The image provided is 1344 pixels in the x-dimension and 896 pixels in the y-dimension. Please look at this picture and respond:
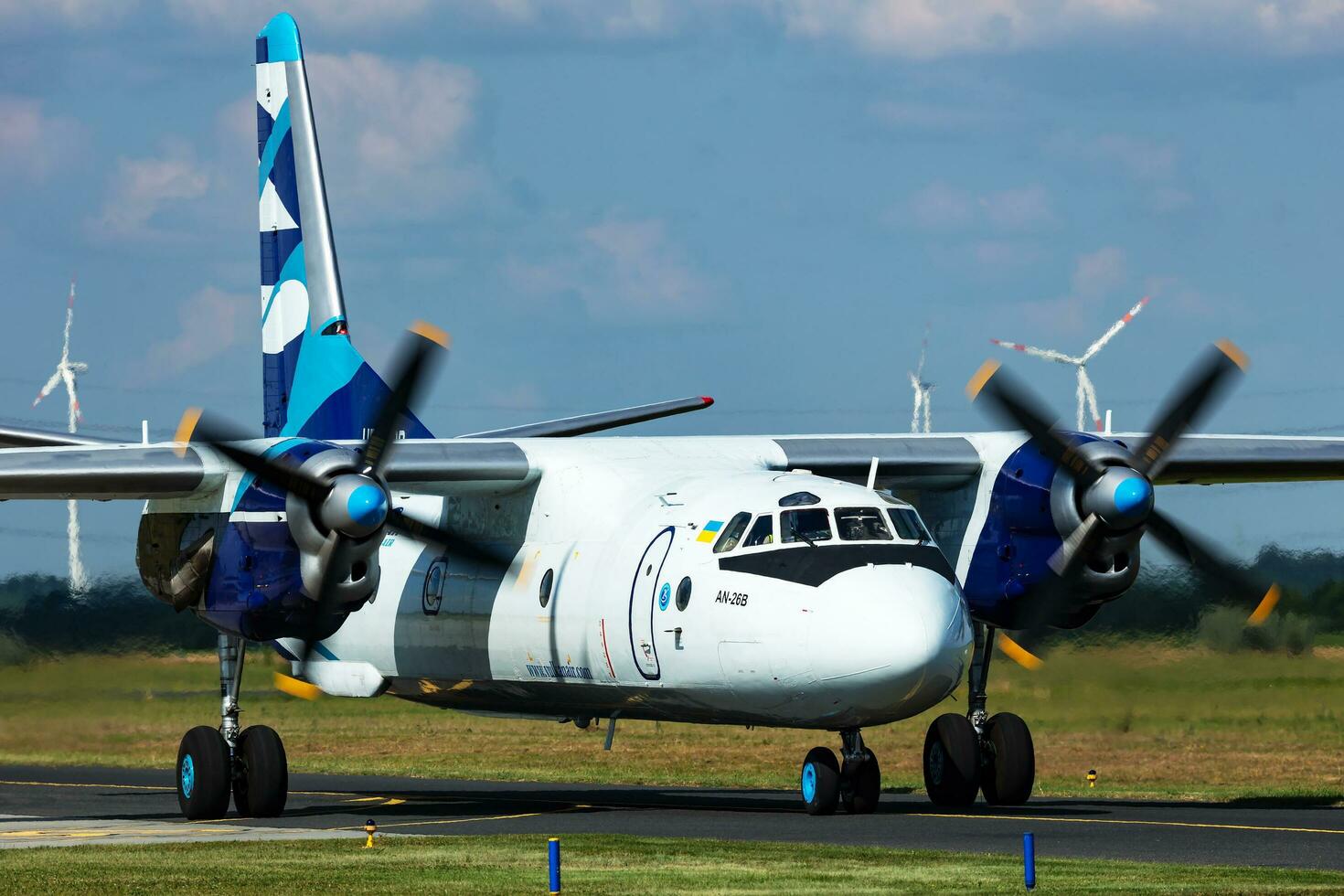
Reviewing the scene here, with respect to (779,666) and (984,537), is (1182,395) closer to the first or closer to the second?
(984,537)

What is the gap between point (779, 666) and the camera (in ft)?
61.8

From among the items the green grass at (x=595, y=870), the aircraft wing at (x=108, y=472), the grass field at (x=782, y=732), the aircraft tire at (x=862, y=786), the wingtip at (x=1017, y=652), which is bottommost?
the green grass at (x=595, y=870)

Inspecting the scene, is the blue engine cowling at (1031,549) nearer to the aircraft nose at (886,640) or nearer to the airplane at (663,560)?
the airplane at (663,560)

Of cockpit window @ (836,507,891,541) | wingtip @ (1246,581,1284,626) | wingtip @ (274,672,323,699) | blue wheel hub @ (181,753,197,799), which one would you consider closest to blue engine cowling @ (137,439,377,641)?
blue wheel hub @ (181,753,197,799)

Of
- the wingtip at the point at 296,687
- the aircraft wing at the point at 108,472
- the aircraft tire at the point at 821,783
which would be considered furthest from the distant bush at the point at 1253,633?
the aircraft wing at the point at 108,472

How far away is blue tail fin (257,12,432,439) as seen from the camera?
26109mm

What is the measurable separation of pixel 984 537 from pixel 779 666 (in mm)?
5004

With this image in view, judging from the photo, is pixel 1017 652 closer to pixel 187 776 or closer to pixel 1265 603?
pixel 1265 603

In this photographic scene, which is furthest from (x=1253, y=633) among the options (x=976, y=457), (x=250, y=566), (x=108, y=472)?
(x=108, y=472)

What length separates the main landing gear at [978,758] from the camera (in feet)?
74.3

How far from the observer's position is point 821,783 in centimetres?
2006

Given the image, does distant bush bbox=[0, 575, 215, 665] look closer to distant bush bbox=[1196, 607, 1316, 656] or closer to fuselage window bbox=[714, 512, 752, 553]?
fuselage window bbox=[714, 512, 752, 553]

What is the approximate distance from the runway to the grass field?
1873 mm

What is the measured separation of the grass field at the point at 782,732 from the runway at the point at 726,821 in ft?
6.15
